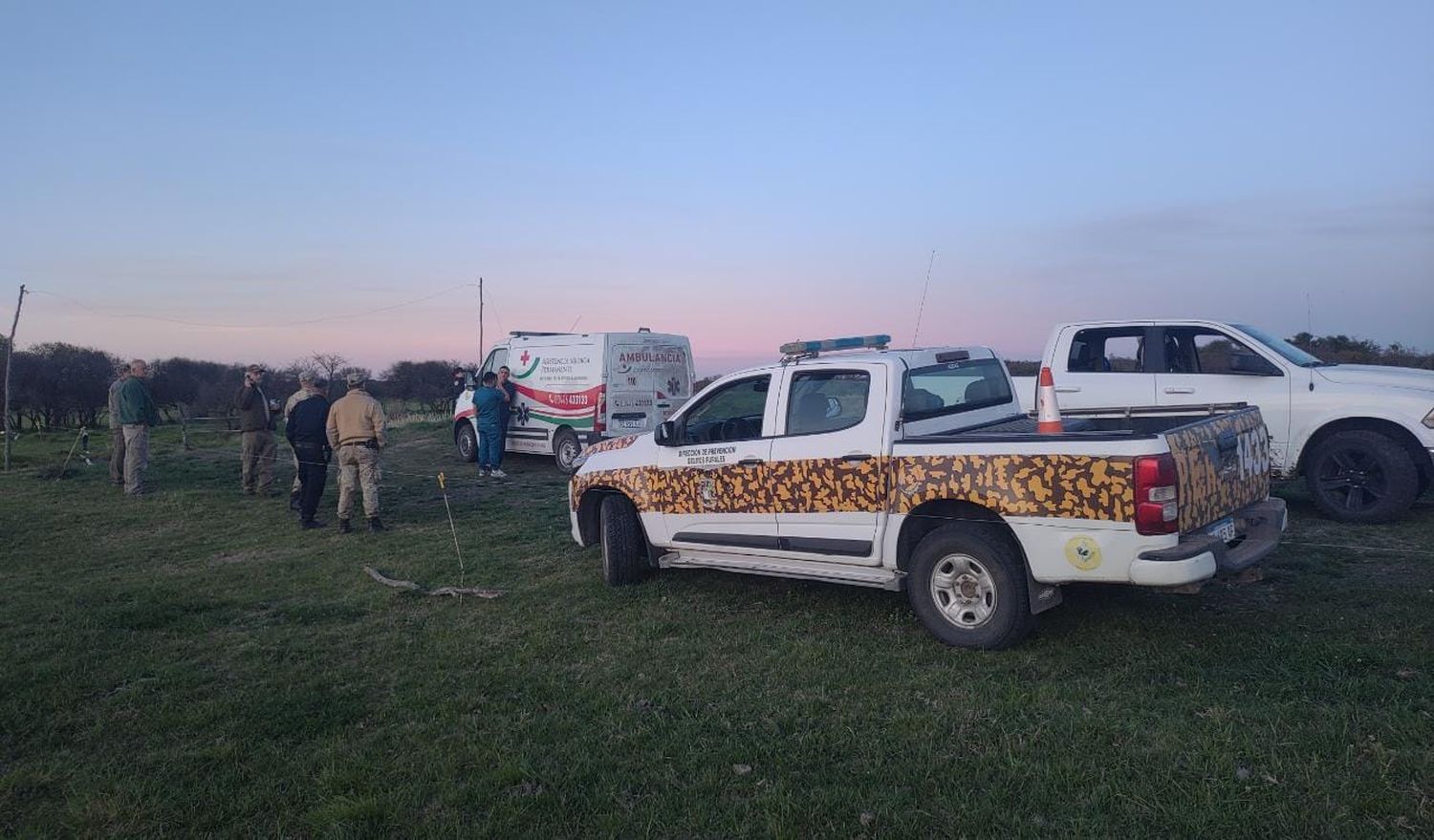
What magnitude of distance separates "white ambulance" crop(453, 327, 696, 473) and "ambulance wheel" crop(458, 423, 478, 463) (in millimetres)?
1104

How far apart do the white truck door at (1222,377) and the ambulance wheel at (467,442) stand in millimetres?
11813

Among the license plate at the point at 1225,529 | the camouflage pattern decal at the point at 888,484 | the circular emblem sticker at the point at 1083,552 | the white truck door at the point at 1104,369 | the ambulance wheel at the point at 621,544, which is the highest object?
the white truck door at the point at 1104,369

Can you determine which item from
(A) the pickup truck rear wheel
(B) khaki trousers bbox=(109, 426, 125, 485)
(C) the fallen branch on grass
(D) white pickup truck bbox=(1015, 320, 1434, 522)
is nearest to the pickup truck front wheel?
(D) white pickup truck bbox=(1015, 320, 1434, 522)

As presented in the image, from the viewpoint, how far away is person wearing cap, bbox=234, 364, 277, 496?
12.8 meters

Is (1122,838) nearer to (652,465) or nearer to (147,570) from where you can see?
(652,465)

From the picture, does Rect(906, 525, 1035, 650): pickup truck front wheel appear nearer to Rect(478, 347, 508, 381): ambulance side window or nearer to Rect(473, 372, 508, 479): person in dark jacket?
Rect(473, 372, 508, 479): person in dark jacket

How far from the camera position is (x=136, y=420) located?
13109 millimetres

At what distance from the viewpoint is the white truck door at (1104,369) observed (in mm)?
9539

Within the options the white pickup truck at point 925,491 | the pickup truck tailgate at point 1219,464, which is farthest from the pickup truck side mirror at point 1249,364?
the white pickup truck at point 925,491

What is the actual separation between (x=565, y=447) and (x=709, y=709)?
10.9m

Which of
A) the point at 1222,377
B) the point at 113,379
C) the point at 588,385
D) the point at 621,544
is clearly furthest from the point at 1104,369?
the point at 113,379

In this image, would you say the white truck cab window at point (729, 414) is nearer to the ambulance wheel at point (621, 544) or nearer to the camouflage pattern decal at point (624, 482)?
the camouflage pattern decal at point (624, 482)

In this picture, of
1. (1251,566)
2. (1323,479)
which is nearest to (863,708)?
(1251,566)

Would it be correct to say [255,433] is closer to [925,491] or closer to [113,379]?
[925,491]
